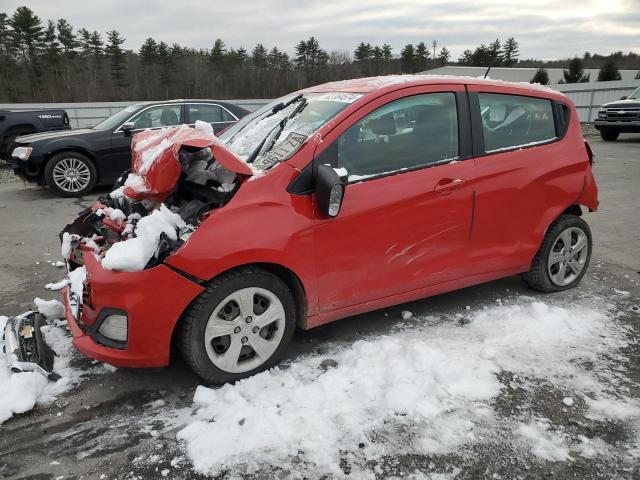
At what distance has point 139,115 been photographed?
9.04 meters

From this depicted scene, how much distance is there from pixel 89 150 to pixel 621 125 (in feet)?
51.7

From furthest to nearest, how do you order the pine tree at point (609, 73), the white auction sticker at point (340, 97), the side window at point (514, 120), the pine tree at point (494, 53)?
the pine tree at point (609, 73)
the pine tree at point (494, 53)
the side window at point (514, 120)
the white auction sticker at point (340, 97)

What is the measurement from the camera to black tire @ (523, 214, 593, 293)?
4.11 metres

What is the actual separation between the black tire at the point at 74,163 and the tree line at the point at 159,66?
40694 millimetres

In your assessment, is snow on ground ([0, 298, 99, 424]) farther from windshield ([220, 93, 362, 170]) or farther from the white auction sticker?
the white auction sticker

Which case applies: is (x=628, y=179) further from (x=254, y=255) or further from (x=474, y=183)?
(x=254, y=255)

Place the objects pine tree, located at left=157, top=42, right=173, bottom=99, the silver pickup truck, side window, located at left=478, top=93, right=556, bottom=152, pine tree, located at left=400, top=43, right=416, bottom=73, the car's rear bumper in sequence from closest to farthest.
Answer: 1. side window, located at left=478, top=93, right=556, bottom=152
2. the silver pickup truck
3. the car's rear bumper
4. pine tree, located at left=157, top=42, right=173, bottom=99
5. pine tree, located at left=400, top=43, right=416, bottom=73

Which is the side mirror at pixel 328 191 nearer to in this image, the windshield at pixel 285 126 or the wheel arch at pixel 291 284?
the windshield at pixel 285 126

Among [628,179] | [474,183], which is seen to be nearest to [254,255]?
[474,183]

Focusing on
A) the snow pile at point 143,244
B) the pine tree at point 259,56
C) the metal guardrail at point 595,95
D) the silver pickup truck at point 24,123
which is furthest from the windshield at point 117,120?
the pine tree at point 259,56

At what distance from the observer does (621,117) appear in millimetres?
16172

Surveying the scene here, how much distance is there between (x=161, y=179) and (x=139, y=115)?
6.70 metres

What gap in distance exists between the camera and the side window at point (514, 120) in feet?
12.1

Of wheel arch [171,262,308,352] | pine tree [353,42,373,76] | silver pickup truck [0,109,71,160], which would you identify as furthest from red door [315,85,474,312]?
pine tree [353,42,373,76]
